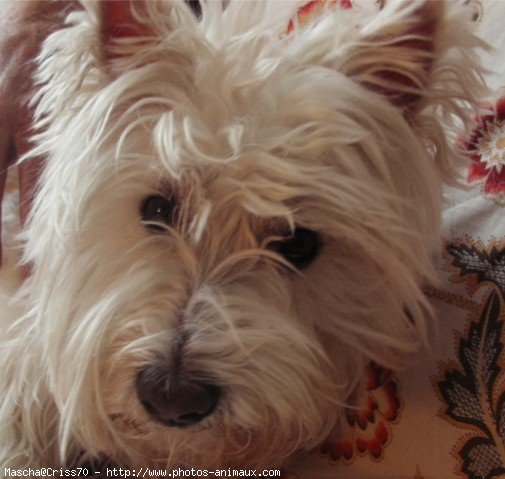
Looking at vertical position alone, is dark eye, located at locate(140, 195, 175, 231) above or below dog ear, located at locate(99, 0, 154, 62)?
below

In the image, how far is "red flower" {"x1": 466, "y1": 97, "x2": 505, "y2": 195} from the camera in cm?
102

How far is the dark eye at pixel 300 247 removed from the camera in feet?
3.17

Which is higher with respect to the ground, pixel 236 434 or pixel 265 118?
pixel 265 118

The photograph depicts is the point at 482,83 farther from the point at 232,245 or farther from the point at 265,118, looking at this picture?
the point at 232,245

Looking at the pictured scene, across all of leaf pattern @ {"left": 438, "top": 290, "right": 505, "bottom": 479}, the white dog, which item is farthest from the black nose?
leaf pattern @ {"left": 438, "top": 290, "right": 505, "bottom": 479}

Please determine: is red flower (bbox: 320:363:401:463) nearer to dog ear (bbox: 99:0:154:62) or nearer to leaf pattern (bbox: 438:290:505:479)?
leaf pattern (bbox: 438:290:505:479)

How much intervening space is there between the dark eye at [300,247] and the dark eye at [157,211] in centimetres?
16

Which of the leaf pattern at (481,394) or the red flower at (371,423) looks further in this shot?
the red flower at (371,423)

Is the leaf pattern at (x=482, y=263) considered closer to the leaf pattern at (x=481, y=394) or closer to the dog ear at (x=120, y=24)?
the leaf pattern at (x=481, y=394)

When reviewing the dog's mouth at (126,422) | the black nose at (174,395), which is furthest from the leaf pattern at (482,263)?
the dog's mouth at (126,422)

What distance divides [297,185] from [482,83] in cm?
32

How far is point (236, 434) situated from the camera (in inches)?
36.8

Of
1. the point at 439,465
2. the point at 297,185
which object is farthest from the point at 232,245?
the point at 439,465

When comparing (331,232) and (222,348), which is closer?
(222,348)
